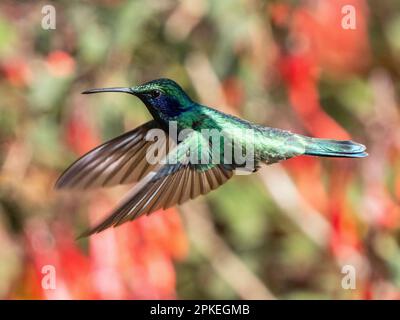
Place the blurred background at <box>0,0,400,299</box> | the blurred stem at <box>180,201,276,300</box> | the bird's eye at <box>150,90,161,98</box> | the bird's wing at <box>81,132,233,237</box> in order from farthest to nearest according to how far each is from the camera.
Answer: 1. the blurred stem at <box>180,201,276,300</box>
2. the blurred background at <box>0,0,400,299</box>
3. the bird's eye at <box>150,90,161,98</box>
4. the bird's wing at <box>81,132,233,237</box>

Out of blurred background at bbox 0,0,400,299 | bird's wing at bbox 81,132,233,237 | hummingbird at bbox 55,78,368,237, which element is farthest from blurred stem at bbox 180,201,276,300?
bird's wing at bbox 81,132,233,237

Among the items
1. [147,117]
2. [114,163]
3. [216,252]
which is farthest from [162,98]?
[216,252]

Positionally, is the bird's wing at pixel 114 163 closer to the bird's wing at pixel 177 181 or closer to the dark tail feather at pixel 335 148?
the bird's wing at pixel 177 181

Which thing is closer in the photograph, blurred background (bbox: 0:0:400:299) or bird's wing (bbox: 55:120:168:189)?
bird's wing (bbox: 55:120:168:189)

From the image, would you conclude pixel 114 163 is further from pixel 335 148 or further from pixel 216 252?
pixel 216 252

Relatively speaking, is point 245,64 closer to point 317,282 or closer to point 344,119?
point 344,119

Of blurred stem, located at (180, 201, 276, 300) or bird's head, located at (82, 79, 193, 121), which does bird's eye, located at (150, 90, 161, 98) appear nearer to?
bird's head, located at (82, 79, 193, 121)

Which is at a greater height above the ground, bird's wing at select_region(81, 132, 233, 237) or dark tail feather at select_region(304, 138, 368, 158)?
dark tail feather at select_region(304, 138, 368, 158)
